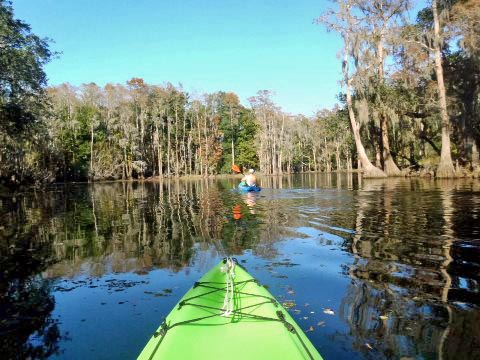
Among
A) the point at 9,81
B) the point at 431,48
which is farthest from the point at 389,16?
the point at 9,81

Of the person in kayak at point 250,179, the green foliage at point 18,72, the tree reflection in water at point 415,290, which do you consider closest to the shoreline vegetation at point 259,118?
the green foliage at point 18,72

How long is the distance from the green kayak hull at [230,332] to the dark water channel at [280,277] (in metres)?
0.76

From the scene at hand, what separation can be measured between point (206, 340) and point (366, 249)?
19.9 ft

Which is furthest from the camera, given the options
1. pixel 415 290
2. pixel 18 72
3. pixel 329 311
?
pixel 18 72

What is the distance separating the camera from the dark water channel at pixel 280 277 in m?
4.87

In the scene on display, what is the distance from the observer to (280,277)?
739 centimetres

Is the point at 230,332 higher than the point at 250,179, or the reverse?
the point at 250,179

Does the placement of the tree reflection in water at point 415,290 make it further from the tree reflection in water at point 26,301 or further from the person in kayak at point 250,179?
the person in kayak at point 250,179

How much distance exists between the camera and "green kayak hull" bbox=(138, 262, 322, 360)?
368cm

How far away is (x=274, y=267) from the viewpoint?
8062 millimetres

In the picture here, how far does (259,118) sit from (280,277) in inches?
2881

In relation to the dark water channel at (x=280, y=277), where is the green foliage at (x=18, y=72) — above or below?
above

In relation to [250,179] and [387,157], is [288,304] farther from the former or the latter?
[387,157]

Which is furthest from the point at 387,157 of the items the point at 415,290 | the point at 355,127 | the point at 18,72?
the point at 415,290
